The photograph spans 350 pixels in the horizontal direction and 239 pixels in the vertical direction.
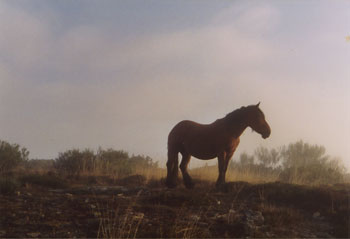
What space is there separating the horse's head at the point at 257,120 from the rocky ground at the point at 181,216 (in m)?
1.69

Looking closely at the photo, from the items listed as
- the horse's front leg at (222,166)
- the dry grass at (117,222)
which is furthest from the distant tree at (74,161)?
the dry grass at (117,222)

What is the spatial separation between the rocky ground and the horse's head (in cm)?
169

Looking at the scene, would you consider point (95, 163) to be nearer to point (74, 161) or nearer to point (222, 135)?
point (74, 161)

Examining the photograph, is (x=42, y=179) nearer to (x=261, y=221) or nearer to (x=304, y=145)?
(x=261, y=221)

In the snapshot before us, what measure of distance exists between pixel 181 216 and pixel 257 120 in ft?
13.4

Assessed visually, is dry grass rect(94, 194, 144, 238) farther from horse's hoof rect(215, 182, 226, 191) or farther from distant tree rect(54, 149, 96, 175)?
distant tree rect(54, 149, 96, 175)

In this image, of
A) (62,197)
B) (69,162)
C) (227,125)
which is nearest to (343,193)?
(227,125)

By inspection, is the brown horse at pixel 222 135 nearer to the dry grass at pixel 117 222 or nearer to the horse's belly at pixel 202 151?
the horse's belly at pixel 202 151

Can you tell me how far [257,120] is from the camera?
28.6 ft

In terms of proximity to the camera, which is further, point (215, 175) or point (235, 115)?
point (215, 175)

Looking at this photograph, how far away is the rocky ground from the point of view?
189 inches

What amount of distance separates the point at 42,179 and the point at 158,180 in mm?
3612

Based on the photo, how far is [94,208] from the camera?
580cm

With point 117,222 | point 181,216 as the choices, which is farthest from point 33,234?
point 181,216
